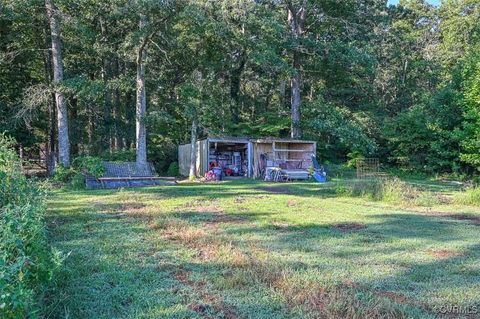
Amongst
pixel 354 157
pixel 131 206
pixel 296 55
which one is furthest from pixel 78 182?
pixel 354 157

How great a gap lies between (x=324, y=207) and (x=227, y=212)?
86.5 inches

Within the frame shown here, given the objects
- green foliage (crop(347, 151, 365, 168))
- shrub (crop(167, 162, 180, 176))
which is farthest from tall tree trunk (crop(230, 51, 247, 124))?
green foliage (crop(347, 151, 365, 168))

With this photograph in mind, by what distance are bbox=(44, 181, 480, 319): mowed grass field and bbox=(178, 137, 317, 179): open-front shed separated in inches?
394

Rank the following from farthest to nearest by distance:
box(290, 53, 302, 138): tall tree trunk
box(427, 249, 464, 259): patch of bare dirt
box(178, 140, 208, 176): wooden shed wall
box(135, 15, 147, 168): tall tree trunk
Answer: box(290, 53, 302, 138): tall tree trunk
box(178, 140, 208, 176): wooden shed wall
box(135, 15, 147, 168): tall tree trunk
box(427, 249, 464, 259): patch of bare dirt

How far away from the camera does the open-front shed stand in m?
17.9

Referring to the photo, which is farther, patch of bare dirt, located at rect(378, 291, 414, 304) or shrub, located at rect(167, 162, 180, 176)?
shrub, located at rect(167, 162, 180, 176)

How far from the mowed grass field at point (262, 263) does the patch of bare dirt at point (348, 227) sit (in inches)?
0.7

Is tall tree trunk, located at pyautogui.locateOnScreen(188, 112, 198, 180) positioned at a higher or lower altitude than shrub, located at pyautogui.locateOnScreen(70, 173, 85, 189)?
higher

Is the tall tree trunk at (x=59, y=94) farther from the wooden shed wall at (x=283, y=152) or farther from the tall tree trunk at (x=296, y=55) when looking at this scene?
the tall tree trunk at (x=296, y=55)

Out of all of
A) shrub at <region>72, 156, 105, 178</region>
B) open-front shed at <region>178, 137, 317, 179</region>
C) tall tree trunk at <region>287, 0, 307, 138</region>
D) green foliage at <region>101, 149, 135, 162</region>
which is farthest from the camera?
tall tree trunk at <region>287, 0, 307, 138</region>

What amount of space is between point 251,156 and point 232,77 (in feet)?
21.7

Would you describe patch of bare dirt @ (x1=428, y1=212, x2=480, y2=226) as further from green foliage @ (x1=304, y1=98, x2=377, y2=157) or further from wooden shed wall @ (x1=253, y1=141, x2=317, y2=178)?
green foliage @ (x1=304, y1=98, x2=377, y2=157)

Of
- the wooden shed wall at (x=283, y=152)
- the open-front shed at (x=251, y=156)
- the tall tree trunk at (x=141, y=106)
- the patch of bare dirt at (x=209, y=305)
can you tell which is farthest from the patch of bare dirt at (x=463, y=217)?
the tall tree trunk at (x=141, y=106)

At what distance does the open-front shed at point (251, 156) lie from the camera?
58.9ft
